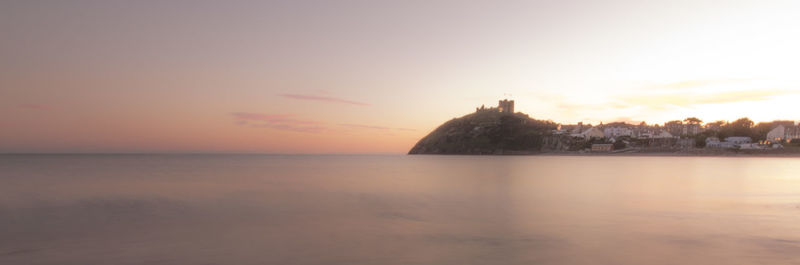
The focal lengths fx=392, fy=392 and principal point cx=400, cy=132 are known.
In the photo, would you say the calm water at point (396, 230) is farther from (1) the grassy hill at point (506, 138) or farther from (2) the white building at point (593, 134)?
(2) the white building at point (593, 134)

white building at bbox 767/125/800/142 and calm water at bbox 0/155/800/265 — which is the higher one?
white building at bbox 767/125/800/142

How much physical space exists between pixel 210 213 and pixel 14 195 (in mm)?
15326

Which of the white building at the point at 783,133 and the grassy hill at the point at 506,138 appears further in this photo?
the grassy hill at the point at 506,138

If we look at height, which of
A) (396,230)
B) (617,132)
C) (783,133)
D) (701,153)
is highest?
(617,132)

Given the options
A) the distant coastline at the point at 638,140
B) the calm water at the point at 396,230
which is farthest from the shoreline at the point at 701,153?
the calm water at the point at 396,230

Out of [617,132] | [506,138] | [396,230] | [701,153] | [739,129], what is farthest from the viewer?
[617,132]

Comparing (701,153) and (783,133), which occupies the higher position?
(783,133)

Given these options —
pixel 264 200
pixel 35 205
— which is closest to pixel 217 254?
pixel 264 200

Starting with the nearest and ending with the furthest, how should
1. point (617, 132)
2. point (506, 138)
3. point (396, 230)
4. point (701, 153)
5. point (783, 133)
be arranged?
point (396, 230) → point (701, 153) → point (783, 133) → point (506, 138) → point (617, 132)

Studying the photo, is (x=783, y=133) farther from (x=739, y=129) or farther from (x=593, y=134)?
(x=593, y=134)

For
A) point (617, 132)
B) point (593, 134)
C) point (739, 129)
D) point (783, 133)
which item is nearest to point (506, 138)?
point (593, 134)

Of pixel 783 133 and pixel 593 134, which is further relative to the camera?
pixel 593 134

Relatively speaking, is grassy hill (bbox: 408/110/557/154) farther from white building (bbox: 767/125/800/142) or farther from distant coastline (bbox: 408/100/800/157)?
white building (bbox: 767/125/800/142)

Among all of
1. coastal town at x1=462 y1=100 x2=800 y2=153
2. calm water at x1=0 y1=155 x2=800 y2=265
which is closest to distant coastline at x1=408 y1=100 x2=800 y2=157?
coastal town at x1=462 y1=100 x2=800 y2=153
